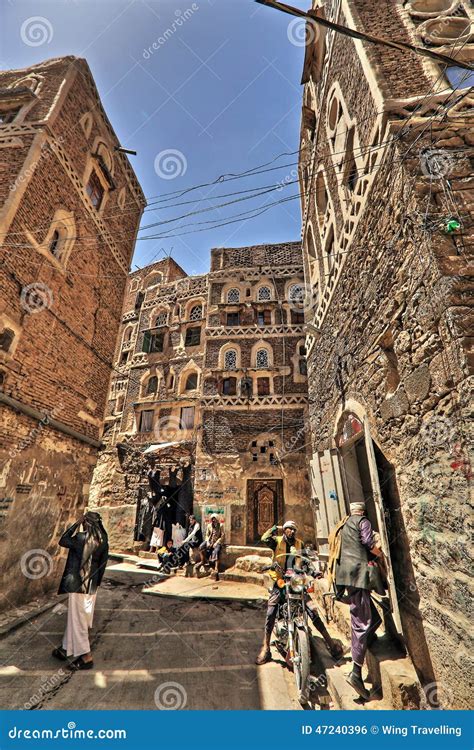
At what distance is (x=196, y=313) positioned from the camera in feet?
59.0

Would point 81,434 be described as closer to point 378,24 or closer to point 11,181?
point 11,181

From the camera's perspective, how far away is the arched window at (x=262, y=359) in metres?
15.4

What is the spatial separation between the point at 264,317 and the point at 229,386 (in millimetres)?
4061

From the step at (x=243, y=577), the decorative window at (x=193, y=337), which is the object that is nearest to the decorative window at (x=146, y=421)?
the decorative window at (x=193, y=337)

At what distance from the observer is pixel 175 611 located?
21.0 ft

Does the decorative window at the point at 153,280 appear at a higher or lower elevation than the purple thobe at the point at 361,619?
higher

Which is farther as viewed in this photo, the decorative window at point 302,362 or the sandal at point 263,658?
the decorative window at point 302,362
